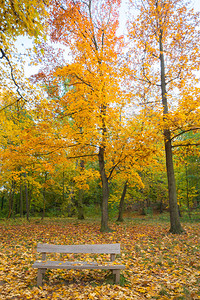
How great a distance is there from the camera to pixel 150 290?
346 cm

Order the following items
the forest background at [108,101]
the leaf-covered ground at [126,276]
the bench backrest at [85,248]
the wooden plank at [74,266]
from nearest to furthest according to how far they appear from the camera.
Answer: the leaf-covered ground at [126,276]
the wooden plank at [74,266]
the bench backrest at [85,248]
the forest background at [108,101]

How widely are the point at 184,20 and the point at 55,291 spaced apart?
35.0 ft

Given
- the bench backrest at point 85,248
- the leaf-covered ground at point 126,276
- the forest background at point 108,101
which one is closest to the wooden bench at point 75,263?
the bench backrest at point 85,248

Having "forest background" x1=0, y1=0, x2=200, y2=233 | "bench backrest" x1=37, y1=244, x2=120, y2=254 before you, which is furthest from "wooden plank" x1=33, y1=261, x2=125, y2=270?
"forest background" x1=0, y1=0, x2=200, y2=233

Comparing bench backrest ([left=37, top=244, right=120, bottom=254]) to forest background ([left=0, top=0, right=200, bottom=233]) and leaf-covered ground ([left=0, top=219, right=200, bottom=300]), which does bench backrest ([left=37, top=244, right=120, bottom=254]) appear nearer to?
leaf-covered ground ([left=0, top=219, right=200, bottom=300])

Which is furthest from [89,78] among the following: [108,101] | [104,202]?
[104,202]

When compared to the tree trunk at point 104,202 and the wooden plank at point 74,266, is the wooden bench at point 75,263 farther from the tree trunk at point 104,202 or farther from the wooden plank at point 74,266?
the tree trunk at point 104,202

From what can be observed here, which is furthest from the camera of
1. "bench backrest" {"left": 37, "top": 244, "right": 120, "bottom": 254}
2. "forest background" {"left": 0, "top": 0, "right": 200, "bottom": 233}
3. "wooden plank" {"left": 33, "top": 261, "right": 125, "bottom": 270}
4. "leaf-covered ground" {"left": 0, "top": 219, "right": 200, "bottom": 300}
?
"forest background" {"left": 0, "top": 0, "right": 200, "bottom": 233}

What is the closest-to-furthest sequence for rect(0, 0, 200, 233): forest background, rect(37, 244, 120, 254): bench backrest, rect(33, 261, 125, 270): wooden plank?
rect(33, 261, 125, 270): wooden plank → rect(37, 244, 120, 254): bench backrest → rect(0, 0, 200, 233): forest background

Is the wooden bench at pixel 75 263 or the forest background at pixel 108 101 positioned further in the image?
the forest background at pixel 108 101

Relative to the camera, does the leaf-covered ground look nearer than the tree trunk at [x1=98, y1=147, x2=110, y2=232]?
Yes

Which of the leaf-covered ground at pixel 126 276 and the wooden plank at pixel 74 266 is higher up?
the wooden plank at pixel 74 266

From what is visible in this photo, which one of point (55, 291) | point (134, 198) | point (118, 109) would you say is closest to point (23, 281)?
point (55, 291)

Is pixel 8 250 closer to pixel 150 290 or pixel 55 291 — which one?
pixel 55 291
